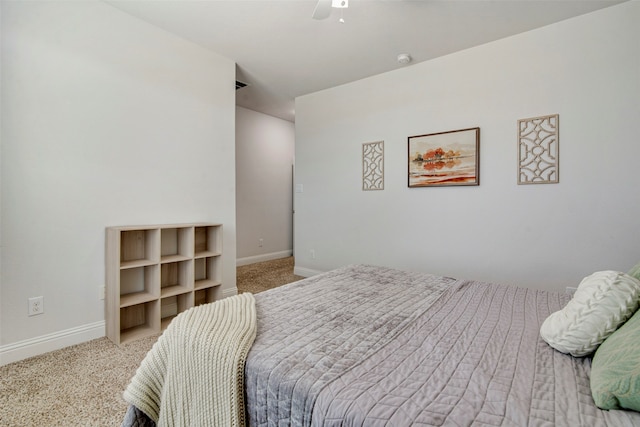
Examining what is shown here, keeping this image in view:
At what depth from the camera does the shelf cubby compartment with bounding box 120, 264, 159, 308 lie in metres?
2.37

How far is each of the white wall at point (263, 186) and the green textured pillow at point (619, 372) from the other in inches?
179

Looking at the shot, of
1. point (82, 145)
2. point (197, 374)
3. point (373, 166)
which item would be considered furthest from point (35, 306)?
point (373, 166)

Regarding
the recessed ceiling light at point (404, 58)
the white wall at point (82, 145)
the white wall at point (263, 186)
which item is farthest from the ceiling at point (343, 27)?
the white wall at point (263, 186)

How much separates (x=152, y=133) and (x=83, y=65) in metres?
0.63

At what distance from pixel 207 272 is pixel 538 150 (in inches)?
128

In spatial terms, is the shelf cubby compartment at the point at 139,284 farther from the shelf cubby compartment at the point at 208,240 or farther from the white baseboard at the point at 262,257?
the white baseboard at the point at 262,257

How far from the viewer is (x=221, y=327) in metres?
1.12

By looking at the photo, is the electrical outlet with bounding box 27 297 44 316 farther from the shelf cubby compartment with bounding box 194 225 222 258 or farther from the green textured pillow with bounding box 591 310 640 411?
the green textured pillow with bounding box 591 310 640 411

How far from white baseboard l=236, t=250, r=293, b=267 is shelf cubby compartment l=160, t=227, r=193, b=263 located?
6.92ft

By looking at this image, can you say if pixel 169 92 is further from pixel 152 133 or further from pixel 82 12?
pixel 82 12

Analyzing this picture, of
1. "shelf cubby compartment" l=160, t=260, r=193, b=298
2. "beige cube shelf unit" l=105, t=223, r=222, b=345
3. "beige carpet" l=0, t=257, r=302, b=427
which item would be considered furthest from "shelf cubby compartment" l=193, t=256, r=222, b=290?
"beige carpet" l=0, t=257, r=302, b=427

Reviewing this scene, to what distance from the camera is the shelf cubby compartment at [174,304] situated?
266 cm

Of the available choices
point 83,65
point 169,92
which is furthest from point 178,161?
point 83,65

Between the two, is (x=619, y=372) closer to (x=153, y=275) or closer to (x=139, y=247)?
(x=153, y=275)
